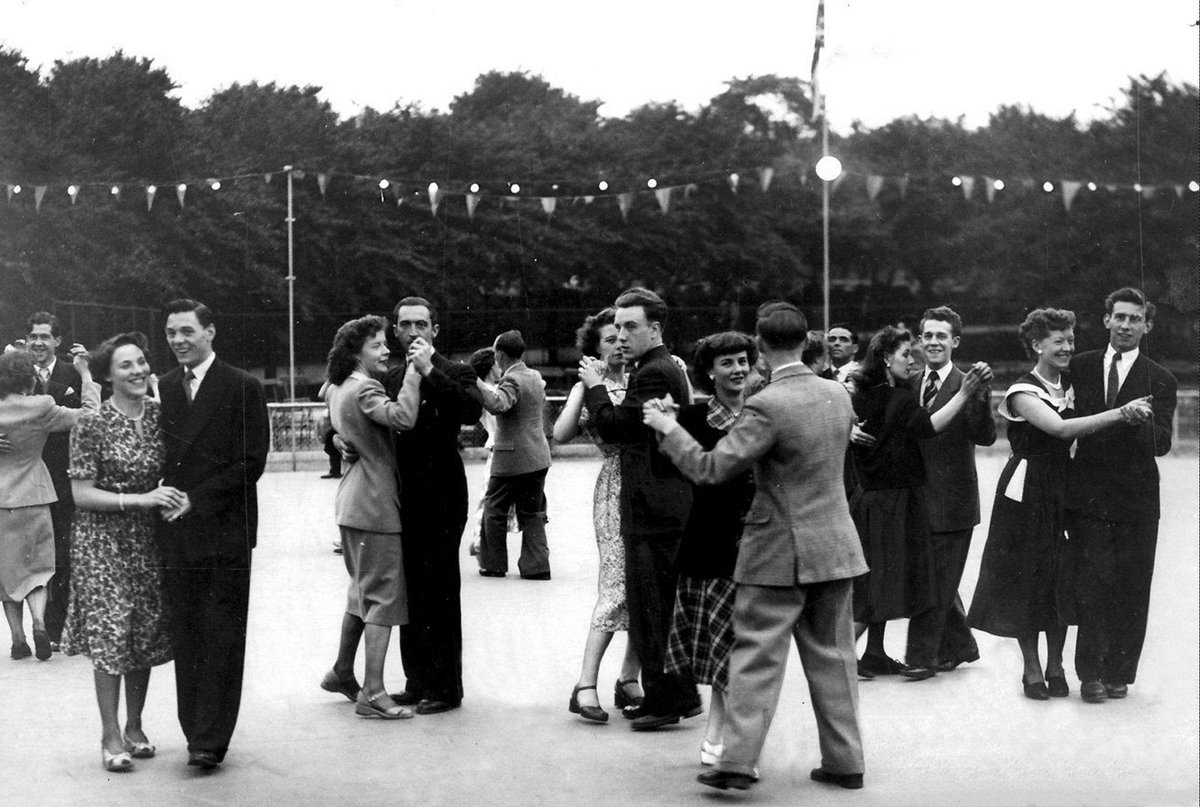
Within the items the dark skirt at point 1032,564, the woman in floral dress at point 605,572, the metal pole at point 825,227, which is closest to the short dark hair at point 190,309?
the woman in floral dress at point 605,572

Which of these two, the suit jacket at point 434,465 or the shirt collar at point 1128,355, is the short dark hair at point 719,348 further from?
the shirt collar at point 1128,355

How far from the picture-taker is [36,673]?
279 inches

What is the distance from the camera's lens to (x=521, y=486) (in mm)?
10562

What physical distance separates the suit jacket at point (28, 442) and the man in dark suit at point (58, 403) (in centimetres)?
18

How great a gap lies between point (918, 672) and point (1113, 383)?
168 centimetres

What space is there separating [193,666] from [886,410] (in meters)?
3.49

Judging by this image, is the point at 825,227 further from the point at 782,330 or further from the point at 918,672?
the point at 782,330

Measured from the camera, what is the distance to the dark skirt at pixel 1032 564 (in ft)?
21.1

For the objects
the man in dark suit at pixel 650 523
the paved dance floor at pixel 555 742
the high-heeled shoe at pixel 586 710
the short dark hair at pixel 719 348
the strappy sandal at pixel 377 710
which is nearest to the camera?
the paved dance floor at pixel 555 742

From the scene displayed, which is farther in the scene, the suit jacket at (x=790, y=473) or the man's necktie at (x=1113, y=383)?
the man's necktie at (x=1113, y=383)

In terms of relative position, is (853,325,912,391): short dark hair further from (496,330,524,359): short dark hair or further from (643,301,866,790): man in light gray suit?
(496,330,524,359): short dark hair

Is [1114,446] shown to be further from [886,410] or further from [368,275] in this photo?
[368,275]

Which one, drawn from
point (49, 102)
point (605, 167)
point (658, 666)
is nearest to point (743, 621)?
point (658, 666)

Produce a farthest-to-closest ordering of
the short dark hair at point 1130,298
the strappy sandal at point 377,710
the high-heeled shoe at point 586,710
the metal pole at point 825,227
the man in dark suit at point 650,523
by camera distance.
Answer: the metal pole at point 825,227, the short dark hair at point 1130,298, the strappy sandal at point 377,710, the high-heeled shoe at point 586,710, the man in dark suit at point 650,523
